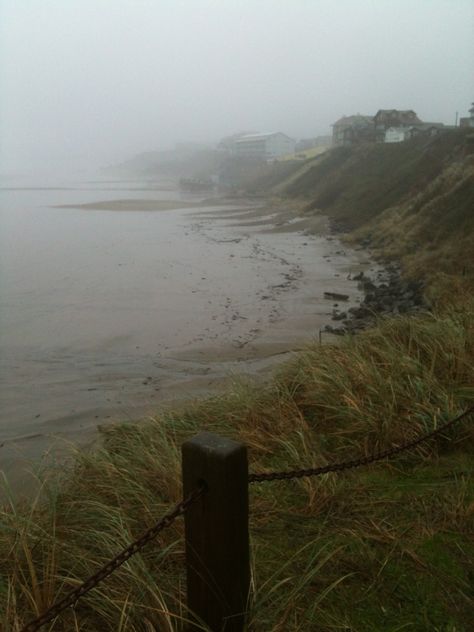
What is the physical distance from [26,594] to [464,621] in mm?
2109

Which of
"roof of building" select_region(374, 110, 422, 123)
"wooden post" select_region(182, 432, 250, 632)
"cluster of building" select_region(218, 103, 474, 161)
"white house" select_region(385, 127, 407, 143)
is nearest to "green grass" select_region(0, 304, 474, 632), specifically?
"wooden post" select_region(182, 432, 250, 632)

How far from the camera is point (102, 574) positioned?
72.9 inches

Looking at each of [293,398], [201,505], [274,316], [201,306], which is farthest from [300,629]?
[201,306]

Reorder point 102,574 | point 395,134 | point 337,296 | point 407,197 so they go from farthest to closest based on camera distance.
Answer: point 395,134 < point 407,197 < point 337,296 < point 102,574

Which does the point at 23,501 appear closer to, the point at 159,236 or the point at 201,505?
the point at 201,505

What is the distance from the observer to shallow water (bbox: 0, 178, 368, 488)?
8.96 meters

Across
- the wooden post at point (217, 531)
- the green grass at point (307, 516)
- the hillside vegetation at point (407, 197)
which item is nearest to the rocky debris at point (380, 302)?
the hillside vegetation at point (407, 197)

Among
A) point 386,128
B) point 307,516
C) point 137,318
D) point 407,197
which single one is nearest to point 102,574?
point 307,516

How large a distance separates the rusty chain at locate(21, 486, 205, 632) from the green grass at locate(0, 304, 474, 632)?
0.56 metres

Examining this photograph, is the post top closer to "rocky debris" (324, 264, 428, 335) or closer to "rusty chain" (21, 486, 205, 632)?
"rusty chain" (21, 486, 205, 632)

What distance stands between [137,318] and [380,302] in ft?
20.9

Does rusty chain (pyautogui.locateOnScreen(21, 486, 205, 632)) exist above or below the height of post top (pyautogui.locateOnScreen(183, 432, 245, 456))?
below

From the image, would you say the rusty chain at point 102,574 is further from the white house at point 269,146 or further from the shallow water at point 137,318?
the white house at point 269,146

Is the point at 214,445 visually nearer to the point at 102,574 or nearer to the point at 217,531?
the point at 217,531
